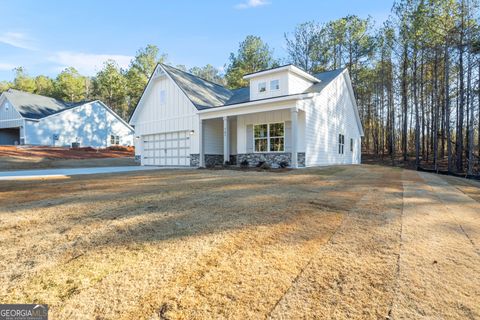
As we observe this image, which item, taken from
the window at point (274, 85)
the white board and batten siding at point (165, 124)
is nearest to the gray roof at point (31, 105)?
the white board and batten siding at point (165, 124)

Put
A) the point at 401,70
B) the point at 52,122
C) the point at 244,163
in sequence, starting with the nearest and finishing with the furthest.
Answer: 1. the point at 244,163
2. the point at 401,70
3. the point at 52,122

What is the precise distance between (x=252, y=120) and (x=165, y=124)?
603 cm

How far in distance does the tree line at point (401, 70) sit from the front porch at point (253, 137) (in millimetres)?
10017

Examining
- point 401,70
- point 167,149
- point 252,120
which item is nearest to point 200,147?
point 252,120

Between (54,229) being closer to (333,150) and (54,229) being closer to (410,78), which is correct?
(333,150)

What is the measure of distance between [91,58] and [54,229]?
46397 mm

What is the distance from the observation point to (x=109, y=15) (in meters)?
16.3

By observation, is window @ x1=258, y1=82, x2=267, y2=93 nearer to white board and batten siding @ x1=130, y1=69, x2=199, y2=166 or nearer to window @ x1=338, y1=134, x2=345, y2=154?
white board and batten siding @ x1=130, y1=69, x2=199, y2=166

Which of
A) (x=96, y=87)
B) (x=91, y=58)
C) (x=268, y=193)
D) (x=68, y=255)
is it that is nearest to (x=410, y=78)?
(x=268, y=193)

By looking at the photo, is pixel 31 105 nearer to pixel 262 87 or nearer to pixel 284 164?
pixel 262 87

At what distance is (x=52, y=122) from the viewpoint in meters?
27.0

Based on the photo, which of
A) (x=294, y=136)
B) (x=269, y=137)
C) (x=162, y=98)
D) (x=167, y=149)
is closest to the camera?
(x=294, y=136)

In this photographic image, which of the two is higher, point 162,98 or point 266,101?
point 162,98

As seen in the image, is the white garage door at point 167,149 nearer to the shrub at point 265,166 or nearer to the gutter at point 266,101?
the gutter at point 266,101
